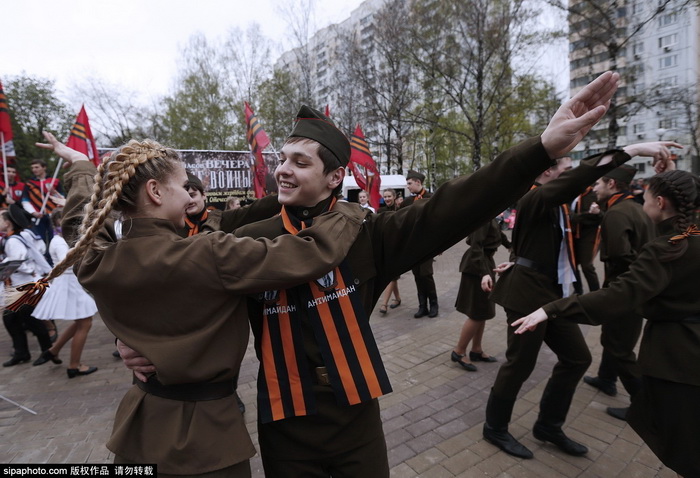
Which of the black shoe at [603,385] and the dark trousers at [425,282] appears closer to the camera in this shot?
the black shoe at [603,385]

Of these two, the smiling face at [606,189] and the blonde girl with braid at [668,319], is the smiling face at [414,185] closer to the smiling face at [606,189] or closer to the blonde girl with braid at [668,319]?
the smiling face at [606,189]

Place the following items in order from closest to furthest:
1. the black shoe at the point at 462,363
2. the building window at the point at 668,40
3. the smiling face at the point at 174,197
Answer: the smiling face at the point at 174,197
the black shoe at the point at 462,363
the building window at the point at 668,40

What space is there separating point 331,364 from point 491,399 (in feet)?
7.72

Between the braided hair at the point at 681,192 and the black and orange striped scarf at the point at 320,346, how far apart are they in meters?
2.20

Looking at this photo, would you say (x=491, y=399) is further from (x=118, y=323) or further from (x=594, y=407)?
(x=118, y=323)

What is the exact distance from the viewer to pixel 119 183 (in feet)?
4.59

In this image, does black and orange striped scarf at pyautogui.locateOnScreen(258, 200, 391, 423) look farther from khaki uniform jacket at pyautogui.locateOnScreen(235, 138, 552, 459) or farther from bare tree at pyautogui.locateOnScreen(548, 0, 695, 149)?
bare tree at pyautogui.locateOnScreen(548, 0, 695, 149)

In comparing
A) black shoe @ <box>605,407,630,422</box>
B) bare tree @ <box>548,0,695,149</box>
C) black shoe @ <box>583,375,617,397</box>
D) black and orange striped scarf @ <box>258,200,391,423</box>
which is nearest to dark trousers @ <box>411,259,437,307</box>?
black shoe @ <box>583,375,617,397</box>

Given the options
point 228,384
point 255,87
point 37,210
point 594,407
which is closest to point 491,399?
point 594,407

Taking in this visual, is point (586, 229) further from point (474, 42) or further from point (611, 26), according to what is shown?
point (474, 42)

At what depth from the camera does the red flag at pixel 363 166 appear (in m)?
8.37

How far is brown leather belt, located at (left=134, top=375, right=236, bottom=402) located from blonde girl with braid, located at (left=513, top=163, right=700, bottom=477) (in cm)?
173

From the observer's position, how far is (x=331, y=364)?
1609mm

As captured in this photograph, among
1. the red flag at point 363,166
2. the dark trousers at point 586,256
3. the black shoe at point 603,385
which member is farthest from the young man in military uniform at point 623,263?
the red flag at point 363,166
